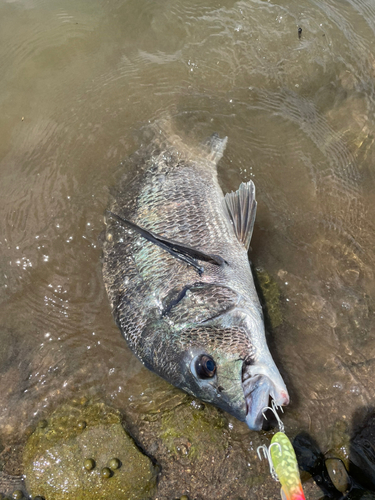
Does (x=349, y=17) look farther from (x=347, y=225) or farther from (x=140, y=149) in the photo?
(x=140, y=149)

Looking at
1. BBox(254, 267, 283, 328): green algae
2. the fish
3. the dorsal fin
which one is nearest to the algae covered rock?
the fish

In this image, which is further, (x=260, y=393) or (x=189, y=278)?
(x=189, y=278)

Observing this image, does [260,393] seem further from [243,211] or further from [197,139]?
[197,139]

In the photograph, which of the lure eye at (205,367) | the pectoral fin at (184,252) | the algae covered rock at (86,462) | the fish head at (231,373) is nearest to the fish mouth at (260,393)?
the fish head at (231,373)

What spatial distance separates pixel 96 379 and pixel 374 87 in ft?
19.5

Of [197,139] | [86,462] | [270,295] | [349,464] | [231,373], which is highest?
[197,139]

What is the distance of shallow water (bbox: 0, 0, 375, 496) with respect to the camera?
4.48 m

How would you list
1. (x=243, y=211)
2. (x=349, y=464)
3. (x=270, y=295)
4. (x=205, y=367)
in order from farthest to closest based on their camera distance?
(x=270, y=295) → (x=243, y=211) → (x=349, y=464) → (x=205, y=367)

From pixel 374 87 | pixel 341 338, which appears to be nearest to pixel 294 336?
pixel 341 338

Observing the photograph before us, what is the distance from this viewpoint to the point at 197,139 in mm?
5543

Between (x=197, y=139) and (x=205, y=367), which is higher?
(x=197, y=139)

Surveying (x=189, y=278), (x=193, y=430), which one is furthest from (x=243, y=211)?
(x=193, y=430)

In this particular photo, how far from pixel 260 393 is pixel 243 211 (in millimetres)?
2238

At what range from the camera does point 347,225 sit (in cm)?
511
